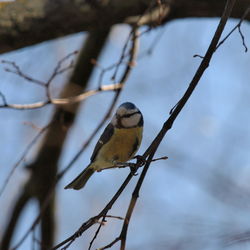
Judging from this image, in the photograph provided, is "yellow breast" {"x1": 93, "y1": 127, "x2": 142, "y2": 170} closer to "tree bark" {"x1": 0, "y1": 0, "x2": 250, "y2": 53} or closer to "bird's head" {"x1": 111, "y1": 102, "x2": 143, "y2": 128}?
"bird's head" {"x1": 111, "y1": 102, "x2": 143, "y2": 128}

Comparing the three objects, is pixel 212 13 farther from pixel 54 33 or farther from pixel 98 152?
pixel 98 152

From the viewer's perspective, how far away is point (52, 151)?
150 inches

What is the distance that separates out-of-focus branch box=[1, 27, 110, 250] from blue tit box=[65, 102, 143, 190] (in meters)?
0.95

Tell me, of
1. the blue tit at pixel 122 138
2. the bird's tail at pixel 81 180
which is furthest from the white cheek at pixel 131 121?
the bird's tail at pixel 81 180

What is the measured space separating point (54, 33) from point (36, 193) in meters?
1.14

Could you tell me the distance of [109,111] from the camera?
11.3ft

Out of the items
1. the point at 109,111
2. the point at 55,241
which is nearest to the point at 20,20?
the point at 109,111

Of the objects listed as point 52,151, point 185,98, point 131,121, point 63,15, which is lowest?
point 185,98

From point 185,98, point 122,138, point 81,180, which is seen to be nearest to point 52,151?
point 81,180

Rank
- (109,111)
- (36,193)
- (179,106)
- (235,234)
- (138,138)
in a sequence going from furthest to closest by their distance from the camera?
(36,193), (109,111), (138,138), (179,106), (235,234)

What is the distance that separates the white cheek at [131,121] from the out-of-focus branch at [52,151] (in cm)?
106

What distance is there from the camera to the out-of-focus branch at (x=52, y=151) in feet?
12.4

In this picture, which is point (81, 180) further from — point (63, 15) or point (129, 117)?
point (63, 15)

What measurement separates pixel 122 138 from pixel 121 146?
4 centimetres
